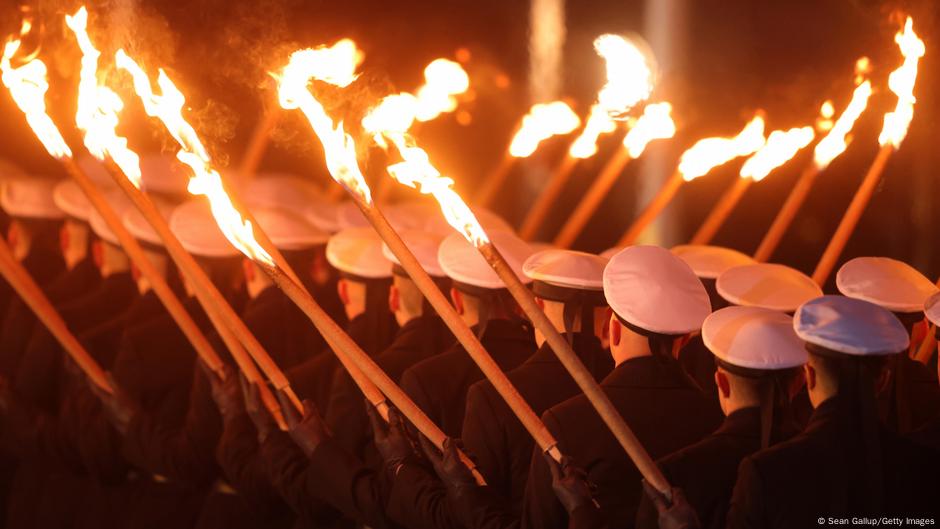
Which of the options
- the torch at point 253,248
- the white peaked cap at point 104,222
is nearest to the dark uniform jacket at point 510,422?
the torch at point 253,248

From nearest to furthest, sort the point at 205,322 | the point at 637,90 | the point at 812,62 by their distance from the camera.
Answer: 1. the point at 205,322
2. the point at 637,90
3. the point at 812,62

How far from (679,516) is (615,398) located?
1.97 ft

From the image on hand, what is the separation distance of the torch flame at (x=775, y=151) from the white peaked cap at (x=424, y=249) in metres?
2.21

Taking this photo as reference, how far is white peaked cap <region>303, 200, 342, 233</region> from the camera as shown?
25.4 feet

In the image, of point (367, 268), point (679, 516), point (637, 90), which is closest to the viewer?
point (679, 516)

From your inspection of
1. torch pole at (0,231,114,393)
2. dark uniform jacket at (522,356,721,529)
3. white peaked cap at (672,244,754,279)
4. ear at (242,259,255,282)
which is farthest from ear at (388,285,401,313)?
dark uniform jacket at (522,356,721,529)

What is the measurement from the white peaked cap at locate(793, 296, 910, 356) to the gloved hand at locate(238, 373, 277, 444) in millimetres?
2114

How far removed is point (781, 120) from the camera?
9000 mm

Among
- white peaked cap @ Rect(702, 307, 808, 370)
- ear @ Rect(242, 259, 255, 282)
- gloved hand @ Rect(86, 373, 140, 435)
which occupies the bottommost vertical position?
white peaked cap @ Rect(702, 307, 808, 370)

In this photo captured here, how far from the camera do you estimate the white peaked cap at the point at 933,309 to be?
4.70 m

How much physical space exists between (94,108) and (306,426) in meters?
1.34

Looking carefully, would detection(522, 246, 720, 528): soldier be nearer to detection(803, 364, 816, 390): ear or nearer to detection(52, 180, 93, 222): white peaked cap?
detection(803, 364, 816, 390): ear

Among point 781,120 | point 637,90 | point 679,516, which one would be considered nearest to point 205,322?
point 637,90

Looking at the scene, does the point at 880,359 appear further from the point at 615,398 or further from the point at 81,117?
the point at 81,117
